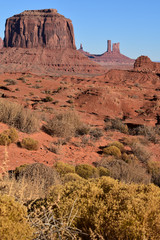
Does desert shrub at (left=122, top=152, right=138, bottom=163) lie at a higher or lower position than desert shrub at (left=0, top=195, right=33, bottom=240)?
lower

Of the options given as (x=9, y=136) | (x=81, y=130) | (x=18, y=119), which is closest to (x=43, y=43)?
(x=81, y=130)

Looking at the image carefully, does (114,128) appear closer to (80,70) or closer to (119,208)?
(119,208)

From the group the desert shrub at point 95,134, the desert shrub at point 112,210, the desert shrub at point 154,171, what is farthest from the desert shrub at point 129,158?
the desert shrub at point 112,210

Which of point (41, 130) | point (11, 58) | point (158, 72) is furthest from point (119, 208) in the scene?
point (11, 58)

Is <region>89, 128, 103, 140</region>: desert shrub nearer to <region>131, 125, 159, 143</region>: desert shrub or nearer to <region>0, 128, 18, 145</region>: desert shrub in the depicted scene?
<region>131, 125, 159, 143</region>: desert shrub

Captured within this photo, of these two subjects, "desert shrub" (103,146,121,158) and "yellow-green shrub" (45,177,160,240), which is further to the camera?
"desert shrub" (103,146,121,158)

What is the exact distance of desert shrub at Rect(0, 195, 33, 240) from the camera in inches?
81.0

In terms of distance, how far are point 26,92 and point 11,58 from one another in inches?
2611

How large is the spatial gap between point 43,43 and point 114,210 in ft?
331

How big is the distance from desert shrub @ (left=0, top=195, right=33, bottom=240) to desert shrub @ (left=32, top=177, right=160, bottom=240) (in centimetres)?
35

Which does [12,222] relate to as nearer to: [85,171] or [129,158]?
[85,171]

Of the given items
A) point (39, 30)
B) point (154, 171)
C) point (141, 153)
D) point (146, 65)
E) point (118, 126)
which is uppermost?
point (39, 30)

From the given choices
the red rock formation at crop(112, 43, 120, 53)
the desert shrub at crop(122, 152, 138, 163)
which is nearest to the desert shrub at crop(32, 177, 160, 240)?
the desert shrub at crop(122, 152, 138, 163)

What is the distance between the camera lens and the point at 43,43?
315 ft
